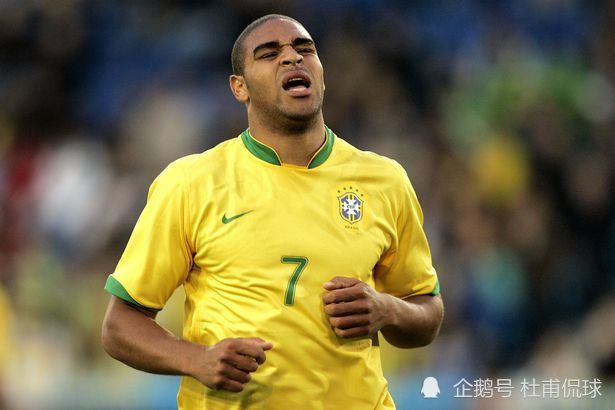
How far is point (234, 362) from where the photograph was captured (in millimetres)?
2822

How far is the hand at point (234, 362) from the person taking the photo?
281cm

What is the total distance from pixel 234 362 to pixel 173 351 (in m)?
0.25

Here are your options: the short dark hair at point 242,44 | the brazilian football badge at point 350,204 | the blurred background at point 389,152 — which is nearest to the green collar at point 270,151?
the brazilian football badge at point 350,204

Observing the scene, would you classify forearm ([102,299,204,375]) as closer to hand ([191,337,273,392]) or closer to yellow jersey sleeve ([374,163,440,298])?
hand ([191,337,273,392])

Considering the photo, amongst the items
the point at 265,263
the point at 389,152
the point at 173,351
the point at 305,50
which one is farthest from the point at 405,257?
the point at 389,152

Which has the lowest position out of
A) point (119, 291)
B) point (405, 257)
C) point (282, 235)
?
point (119, 291)

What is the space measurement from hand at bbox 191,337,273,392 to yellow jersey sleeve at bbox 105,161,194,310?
1.14 feet

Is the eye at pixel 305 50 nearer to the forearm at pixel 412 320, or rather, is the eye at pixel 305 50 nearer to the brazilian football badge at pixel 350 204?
the brazilian football badge at pixel 350 204

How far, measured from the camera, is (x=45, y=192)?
→ 658cm

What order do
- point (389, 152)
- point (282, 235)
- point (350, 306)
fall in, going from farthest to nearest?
point (389, 152), point (282, 235), point (350, 306)

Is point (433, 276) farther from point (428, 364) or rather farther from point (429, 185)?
point (429, 185)

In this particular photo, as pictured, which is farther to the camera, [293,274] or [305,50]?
[305,50]

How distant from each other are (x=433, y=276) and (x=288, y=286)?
66 cm

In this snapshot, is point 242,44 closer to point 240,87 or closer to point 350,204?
point 240,87
